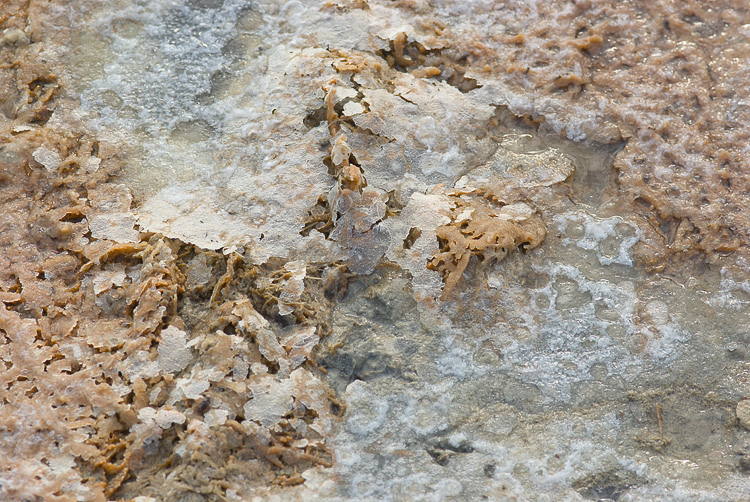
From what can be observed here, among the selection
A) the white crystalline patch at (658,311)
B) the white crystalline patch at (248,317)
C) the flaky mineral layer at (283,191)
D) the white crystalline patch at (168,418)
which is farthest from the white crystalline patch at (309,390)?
the white crystalline patch at (658,311)

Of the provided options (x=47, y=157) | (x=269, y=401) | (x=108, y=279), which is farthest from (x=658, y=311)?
(x=47, y=157)

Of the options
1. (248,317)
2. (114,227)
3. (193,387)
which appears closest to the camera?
(193,387)

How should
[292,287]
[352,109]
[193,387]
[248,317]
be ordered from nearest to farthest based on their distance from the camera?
[193,387], [248,317], [292,287], [352,109]

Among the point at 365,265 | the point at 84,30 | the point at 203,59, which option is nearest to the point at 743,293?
the point at 365,265

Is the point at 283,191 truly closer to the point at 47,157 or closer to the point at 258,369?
the point at 258,369

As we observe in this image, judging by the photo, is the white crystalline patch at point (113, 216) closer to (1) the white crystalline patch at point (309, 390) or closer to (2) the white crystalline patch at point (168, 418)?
(2) the white crystalline patch at point (168, 418)

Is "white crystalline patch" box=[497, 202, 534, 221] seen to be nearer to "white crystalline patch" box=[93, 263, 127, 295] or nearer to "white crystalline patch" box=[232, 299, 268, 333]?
"white crystalline patch" box=[232, 299, 268, 333]

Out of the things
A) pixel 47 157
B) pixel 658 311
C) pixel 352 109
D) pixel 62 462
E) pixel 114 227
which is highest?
pixel 352 109

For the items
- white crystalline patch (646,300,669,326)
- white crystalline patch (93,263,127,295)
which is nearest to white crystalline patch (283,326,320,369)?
white crystalline patch (93,263,127,295)
